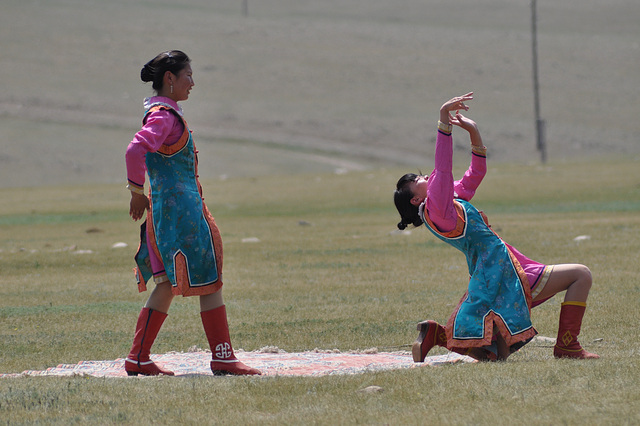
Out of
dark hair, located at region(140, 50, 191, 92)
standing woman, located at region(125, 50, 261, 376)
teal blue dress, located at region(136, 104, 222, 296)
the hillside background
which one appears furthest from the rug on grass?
the hillside background

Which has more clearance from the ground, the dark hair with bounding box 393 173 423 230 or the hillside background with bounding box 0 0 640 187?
the dark hair with bounding box 393 173 423 230

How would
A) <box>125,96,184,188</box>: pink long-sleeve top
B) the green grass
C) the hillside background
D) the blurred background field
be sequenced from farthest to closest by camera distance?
1. the hillside background
2. <box>125,96,184,188</box>: pink long-sleeve top
3. the blurred background field
4. the green grass

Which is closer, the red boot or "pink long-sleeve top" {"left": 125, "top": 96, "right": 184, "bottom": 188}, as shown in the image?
"pink long-sleeve top" {"left": 125, "top": 96, "right": 184, "bottom": 188}

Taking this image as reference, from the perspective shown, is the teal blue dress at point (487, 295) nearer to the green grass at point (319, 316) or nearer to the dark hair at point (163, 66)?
the green grass at point (319, 316)

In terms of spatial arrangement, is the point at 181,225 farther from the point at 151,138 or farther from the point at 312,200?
the point at 312,200

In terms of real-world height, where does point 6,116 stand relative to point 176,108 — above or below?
below

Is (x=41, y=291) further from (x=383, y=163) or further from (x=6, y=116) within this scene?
(x=6, y=116)

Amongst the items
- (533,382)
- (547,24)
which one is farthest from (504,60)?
(533,382)

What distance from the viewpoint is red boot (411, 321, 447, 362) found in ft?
18.1

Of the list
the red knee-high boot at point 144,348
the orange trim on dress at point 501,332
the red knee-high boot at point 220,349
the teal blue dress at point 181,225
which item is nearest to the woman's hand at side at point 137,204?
the teal blue dress at point 181,225

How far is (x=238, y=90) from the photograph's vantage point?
64438 millimetres

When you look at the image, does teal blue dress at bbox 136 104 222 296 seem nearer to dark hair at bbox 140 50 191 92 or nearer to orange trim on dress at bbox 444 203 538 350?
dark hair at bbox 140 50 191 92

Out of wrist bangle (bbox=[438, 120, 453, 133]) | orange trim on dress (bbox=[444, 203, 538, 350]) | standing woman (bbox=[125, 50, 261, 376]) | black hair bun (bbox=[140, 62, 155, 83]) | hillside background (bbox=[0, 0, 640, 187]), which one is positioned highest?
black hair bun (bbox=[140, 62, 155, 83])

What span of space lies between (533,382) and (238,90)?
201 feet
